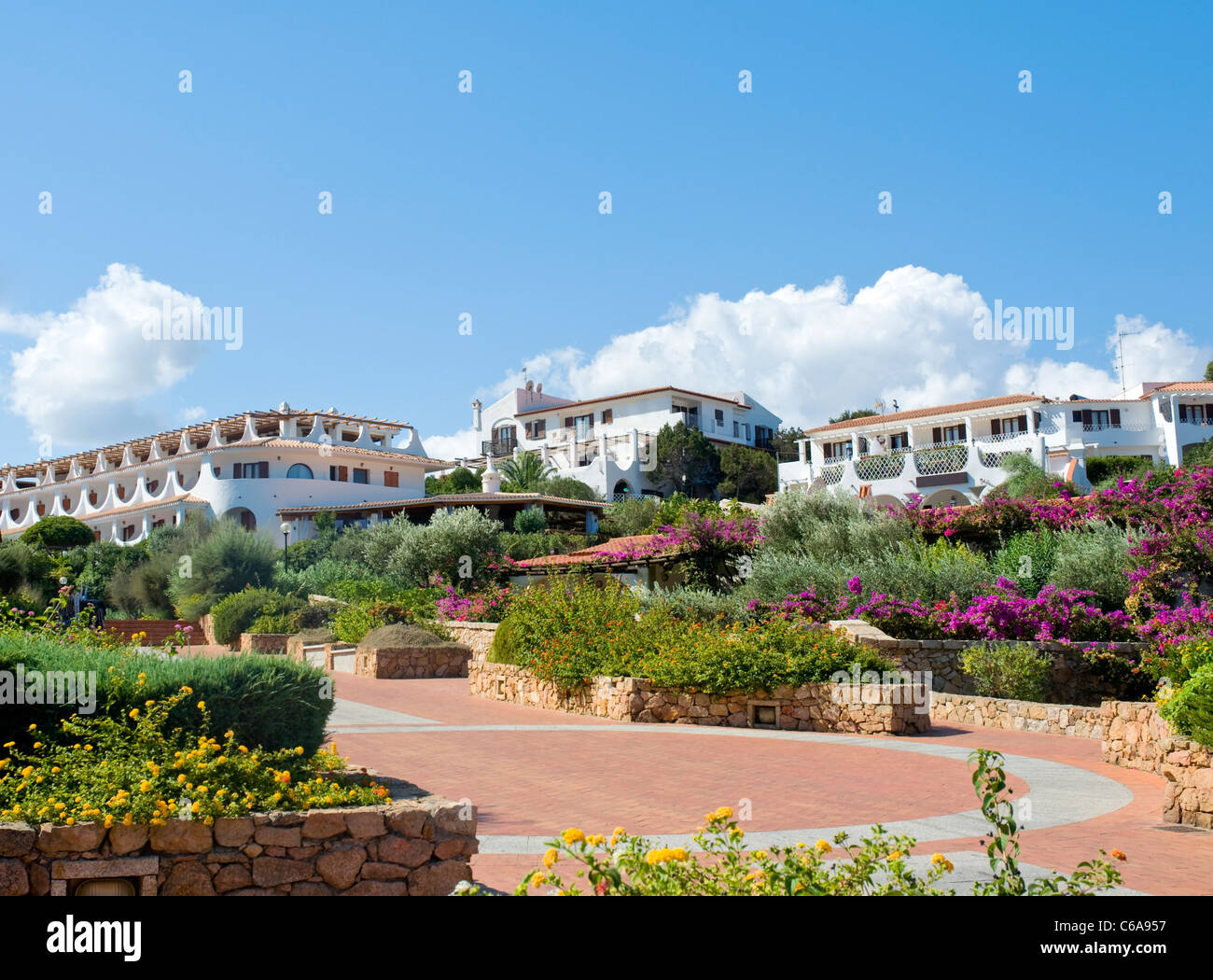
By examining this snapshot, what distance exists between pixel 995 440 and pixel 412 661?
3856 cm

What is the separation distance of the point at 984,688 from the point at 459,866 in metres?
12.4

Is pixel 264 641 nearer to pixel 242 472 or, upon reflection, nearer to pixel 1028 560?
pixel 1028 560

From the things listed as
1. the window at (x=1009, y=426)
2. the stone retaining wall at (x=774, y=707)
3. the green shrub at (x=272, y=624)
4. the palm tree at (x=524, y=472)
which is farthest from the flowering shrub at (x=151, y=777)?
the window at (x=1009, y=426)

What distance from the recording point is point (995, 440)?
5019cm

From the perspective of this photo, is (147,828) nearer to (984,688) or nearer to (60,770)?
(60,770)

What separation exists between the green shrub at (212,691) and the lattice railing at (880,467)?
45271mm

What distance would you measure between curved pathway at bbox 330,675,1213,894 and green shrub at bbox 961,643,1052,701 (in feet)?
5.70

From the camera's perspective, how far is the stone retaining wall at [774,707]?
1309 cm

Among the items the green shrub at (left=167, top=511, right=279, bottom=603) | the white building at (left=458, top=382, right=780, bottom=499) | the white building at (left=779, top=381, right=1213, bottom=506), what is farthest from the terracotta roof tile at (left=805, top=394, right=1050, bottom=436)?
the green shrub at (left=167, top=511, right=279, bottom=603)

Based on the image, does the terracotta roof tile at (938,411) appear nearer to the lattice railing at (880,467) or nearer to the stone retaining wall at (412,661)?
the lattice railing at (880,467)

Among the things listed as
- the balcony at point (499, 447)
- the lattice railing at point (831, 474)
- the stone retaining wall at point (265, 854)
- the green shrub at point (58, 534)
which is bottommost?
the stone retaining wall at point (265, 854)
